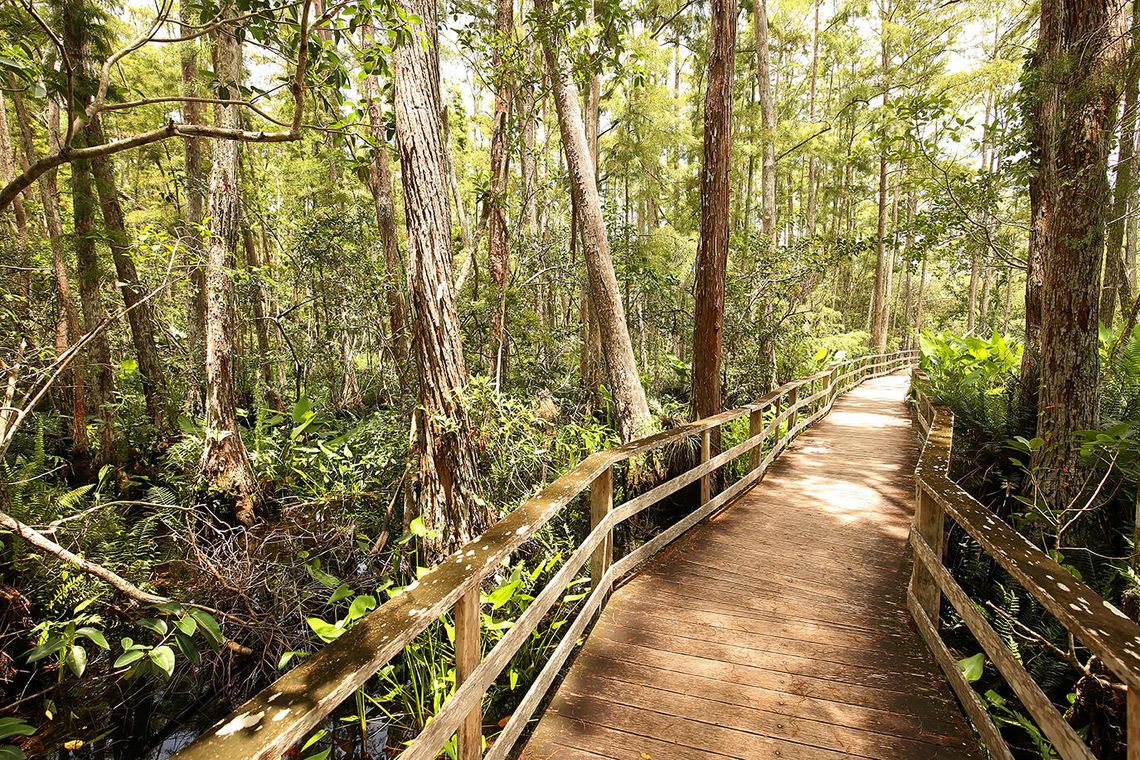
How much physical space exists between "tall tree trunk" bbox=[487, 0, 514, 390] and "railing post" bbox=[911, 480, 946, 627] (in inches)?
184

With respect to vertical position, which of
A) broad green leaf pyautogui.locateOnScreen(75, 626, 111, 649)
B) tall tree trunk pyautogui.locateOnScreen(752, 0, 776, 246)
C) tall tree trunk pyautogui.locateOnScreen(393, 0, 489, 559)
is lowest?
broad green leaf pyautogui.locateOnScreen(75, 626, 111, 649)

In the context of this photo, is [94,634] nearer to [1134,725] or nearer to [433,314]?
[433,314]

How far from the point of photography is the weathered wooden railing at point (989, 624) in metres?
1.70

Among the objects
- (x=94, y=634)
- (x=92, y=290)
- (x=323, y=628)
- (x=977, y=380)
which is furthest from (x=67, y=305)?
(x=977, y=380)

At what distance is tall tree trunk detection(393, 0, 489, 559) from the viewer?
4.03m

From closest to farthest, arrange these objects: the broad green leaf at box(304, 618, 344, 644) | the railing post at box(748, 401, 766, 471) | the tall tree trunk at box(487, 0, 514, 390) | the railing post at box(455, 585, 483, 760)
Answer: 1. the railing post at box(455, 585, 483, 760)
2. the broad green leaf at box(304, 618, 344, 644)
3. the railing post at box(748, 401, 766, 471)
4. the tall tree trunk at box(487, 0, 514, 390)

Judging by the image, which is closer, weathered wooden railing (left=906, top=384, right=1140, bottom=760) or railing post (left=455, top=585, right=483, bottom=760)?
weathered wooden railing (left=906, top=384, right=1140, bottom=760)

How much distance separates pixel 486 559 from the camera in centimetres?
221

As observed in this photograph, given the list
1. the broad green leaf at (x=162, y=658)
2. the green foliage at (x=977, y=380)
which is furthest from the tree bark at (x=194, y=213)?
the green foliage at (x=977, y=380)

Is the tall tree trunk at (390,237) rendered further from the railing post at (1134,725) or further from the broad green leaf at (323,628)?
the railing post at (1134,725)

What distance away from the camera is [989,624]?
2.60m

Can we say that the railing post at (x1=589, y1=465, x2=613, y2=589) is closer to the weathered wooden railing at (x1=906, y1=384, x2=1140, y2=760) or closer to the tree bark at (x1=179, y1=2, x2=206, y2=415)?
the weathered wooden railing at (x1=906, y1=384, x2=1140, y2=760)

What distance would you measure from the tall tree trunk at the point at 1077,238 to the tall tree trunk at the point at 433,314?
4.72m

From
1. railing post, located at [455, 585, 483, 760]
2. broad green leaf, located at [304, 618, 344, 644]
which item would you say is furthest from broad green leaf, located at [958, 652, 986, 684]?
broad green leaf, located at [304, 618, 344, 644]
